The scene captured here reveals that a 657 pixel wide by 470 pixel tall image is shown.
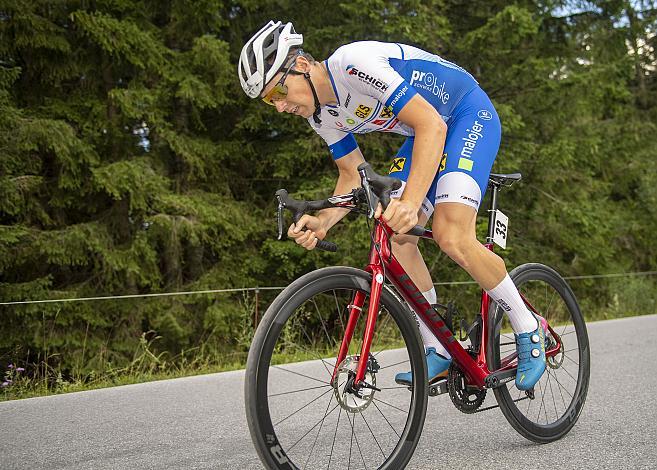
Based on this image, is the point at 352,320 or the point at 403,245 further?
the point at 403,245

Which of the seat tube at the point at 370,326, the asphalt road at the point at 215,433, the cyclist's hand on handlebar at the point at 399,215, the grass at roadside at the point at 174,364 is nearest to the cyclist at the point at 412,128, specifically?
the cyclist's hand on handlebar at the point at 399,215

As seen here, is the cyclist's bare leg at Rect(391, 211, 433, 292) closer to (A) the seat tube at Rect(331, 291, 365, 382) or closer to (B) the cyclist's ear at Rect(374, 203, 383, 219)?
(A) the seat tube at Rect(331, 291, 365, 382)

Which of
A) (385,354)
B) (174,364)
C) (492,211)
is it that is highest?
(492,211)

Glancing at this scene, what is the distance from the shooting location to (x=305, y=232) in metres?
3.06

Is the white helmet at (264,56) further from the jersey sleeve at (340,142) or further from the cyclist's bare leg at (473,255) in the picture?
the cyclist's bare leg at (473,255)

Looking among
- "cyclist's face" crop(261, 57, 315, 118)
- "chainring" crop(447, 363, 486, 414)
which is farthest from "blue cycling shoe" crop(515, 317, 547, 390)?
"cyclist's face" crop(261, 57, 315, 118)

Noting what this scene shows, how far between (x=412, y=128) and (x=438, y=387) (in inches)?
46.6

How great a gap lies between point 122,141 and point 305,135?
3.17 meters

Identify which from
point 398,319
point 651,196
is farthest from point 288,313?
point 651,196

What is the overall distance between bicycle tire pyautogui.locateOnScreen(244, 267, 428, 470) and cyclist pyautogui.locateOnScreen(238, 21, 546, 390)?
17 cm

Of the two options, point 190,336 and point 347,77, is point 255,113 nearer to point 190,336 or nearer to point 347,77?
point 190,336

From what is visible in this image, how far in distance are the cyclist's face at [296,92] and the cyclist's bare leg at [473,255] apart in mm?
763

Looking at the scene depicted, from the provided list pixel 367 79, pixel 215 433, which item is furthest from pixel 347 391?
pixel 215 433

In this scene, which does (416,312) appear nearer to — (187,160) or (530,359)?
(530,359)
